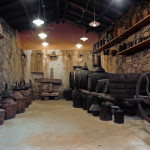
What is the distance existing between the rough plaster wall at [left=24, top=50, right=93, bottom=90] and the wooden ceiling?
63.8 inches

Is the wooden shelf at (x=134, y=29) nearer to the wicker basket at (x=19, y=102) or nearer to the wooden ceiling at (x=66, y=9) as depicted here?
the wooden ceiling at (x=66, y=9)

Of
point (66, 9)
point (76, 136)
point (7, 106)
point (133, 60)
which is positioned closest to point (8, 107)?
point (7, 106)

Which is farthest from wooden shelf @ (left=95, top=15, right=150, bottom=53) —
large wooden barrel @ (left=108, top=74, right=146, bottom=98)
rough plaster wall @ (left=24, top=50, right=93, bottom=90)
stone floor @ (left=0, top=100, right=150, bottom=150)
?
rough plaster wall @ (left=24, top=50, right=93, bottom=90)

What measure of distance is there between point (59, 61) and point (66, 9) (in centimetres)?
264

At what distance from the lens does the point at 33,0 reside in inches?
225

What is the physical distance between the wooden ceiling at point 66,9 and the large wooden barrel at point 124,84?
3.04m

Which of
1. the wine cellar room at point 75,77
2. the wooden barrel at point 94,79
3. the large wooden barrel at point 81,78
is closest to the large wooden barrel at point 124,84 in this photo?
the wine cellar room at point 75,77

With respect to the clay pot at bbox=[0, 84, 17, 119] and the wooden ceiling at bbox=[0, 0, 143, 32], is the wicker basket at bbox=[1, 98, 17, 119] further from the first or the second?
the wooden ceiling at bbox=[0, 0, 143, 32]

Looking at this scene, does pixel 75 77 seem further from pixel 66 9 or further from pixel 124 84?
pixel 66 9

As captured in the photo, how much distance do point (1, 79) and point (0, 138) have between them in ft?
9.15

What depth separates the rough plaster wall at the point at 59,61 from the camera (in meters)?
8.04

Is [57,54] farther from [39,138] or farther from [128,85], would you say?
[39,138]

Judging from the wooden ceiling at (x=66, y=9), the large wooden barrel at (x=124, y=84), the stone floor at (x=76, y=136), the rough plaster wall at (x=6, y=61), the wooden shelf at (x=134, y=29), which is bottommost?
the stone floor at (x=76, y=136)

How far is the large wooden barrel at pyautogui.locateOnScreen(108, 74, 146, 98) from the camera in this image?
3199 mm
